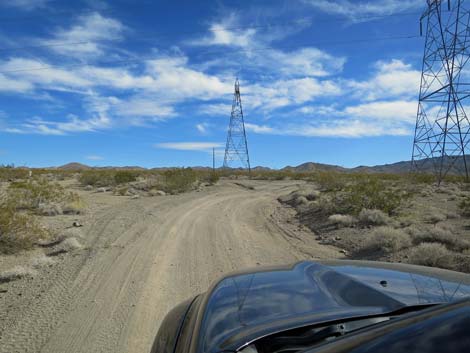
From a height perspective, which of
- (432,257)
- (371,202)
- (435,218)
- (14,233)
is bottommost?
(432,257)

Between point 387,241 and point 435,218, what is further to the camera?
point 435,218

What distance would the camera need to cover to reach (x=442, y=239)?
10219 mm

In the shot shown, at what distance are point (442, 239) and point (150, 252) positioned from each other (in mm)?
7047

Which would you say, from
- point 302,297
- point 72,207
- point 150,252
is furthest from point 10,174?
point 302,297

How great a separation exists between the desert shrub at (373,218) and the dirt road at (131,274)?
2265 mm

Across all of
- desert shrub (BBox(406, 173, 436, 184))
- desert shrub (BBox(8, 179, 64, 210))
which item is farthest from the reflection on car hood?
desert shrub (BBox(406, 173, 436, 184))

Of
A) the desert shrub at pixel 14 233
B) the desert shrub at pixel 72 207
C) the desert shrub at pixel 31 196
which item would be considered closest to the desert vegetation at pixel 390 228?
the desert shrub at pixel 14 233

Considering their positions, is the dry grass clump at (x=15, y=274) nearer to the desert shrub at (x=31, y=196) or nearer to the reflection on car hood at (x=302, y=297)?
the reflection on car hood at (x=302, y=297)

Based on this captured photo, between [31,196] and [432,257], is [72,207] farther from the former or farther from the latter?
[432,257]

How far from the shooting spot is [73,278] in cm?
800

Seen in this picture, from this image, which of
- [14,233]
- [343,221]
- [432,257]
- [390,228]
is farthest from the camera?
[343,221]

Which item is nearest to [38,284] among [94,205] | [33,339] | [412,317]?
[33,339]

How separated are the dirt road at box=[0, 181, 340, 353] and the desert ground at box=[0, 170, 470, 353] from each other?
0.02 m

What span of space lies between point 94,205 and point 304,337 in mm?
19333
